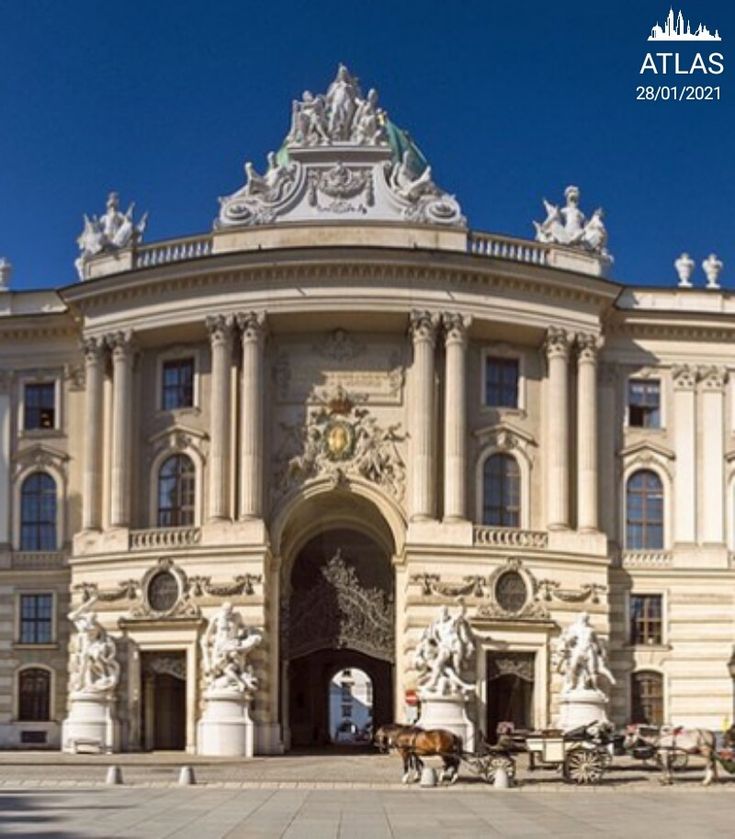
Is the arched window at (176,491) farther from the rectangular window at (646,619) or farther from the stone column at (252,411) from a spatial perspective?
the rectangular window at (646,619)

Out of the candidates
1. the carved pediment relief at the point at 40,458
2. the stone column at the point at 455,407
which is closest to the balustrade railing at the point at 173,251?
the carved pediment relief at the point at 40,458

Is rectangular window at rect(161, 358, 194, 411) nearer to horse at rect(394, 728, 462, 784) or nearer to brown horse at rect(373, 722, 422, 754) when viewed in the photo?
brown horse at rect(373, 722, 422, 754)

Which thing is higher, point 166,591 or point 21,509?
point 21,509

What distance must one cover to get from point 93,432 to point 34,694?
910 cm

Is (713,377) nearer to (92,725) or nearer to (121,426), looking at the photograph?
(121,426)

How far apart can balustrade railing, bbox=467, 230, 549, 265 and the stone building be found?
0.08m

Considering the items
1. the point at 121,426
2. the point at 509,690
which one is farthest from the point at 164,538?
the point at 509,690

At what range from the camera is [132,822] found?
2578 centimetres

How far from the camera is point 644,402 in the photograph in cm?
5512

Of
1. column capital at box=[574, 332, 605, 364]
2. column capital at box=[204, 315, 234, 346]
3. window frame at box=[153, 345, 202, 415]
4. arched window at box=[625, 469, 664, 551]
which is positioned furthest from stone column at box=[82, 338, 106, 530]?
arched window at box=[625, 469, 664, 551]

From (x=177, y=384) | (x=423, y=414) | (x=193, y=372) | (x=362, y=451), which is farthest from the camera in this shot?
(x=177, y=384)

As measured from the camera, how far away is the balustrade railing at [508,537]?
50438 millimetres

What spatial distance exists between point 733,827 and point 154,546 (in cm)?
2803

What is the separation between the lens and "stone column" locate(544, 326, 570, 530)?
51.8 meters
